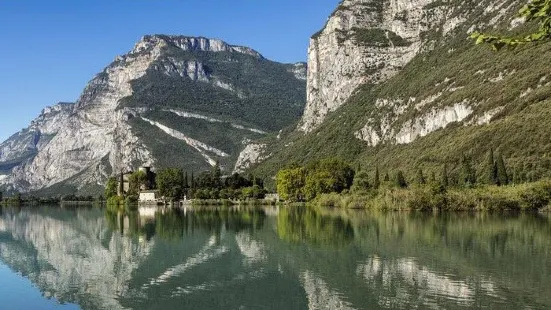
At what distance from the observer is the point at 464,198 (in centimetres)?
10069

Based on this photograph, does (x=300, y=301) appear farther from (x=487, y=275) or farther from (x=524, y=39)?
(x=524, y=39)

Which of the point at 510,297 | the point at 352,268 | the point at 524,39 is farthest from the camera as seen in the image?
the point at 352,268

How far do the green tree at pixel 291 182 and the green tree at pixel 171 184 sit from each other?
153 ft

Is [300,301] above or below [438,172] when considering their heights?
below

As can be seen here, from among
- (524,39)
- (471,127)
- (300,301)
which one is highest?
(471,127)

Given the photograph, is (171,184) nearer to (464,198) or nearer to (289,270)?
(464,198)

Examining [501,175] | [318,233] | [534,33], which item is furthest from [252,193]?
[534,33]

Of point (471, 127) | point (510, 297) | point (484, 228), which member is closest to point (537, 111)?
point (471, 127)

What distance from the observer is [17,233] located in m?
75.8

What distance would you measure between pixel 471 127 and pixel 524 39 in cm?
15534

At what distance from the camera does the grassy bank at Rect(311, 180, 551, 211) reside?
93875mm

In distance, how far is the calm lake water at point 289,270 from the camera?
89.6ft

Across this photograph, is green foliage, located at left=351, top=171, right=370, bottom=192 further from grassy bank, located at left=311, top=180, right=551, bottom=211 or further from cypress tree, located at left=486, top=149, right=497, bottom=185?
cypress tree, located at left=486, top=149, right=497, bottom=185

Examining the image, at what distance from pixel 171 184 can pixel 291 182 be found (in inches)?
2109
